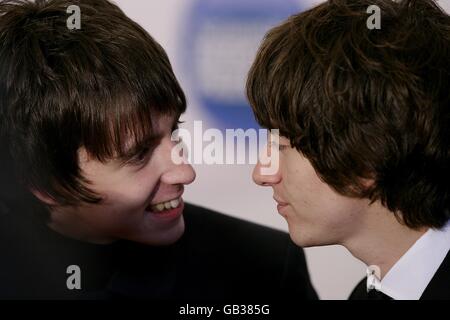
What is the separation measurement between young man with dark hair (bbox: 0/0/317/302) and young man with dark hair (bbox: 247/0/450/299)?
20 cm

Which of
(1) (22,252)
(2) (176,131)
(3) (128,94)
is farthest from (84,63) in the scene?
(1) (22,252)

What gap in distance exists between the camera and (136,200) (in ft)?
4.68

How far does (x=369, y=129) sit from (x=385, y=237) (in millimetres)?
219

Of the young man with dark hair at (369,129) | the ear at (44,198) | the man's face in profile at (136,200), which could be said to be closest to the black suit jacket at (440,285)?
the young man with dark hair at (369,129)

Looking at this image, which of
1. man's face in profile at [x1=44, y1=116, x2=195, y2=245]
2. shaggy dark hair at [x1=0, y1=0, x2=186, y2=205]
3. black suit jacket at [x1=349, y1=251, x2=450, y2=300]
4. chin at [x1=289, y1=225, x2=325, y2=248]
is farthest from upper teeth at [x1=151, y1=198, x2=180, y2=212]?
black suit jacket at [x1=349, y1=251, x2=450, y2=300]

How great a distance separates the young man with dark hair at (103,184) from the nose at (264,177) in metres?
0.14

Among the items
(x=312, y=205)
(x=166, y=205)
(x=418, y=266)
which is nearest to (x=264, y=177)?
(x=312, y=205)

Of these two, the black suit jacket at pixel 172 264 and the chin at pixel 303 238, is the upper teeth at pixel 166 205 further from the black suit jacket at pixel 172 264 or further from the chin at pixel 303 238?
the chin at pixel 303 238

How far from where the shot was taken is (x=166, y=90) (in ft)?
4.46

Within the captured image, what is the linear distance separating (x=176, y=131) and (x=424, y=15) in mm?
532

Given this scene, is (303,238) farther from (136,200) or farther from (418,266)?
Answer: (136,200)

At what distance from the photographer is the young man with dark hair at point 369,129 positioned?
49.7 inches

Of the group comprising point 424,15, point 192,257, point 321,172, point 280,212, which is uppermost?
point 424,15

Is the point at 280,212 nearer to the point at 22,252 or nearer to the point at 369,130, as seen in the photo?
the point at 369,130
